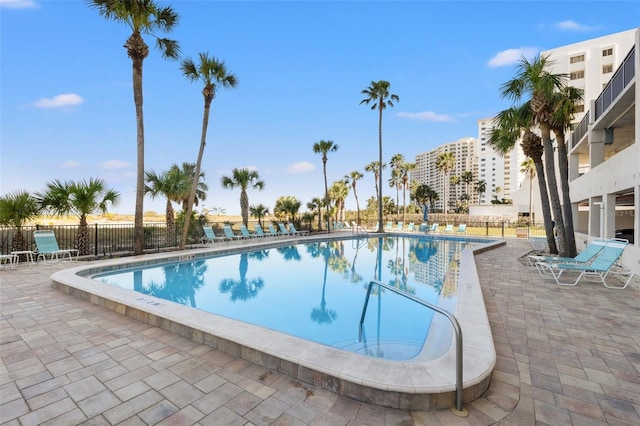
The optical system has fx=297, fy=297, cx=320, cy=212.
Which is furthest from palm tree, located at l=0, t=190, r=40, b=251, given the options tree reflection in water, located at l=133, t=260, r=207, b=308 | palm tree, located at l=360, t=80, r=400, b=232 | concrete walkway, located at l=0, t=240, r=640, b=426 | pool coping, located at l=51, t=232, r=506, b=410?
palm tree, located at l=360, t=80, r=400, b=232

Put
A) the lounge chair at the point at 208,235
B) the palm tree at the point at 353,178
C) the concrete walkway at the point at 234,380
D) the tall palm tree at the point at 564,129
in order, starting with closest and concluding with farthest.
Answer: the concrete walkway at the point at 234,380 < the tall palm tree at the point at 564,129 < the lounge chair at the point at 208,235 < the palm tree at the point at 353,178

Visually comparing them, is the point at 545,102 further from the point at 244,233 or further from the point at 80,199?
the point at 80,199

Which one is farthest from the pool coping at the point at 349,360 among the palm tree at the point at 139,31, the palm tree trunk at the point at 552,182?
the palm tree trunk at the point at 552,182

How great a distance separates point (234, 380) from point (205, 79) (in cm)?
1273

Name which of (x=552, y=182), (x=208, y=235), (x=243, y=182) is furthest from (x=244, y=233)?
(x=552, y=182)

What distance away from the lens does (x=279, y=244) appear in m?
15.0

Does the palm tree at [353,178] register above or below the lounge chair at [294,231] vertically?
above

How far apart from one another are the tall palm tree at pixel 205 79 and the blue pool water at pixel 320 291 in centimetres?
283

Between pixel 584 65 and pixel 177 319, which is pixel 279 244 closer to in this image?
pixel 177 319

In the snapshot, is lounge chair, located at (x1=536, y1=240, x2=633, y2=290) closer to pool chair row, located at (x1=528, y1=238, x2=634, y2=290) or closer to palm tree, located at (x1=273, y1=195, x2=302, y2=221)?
pool chair row, located at (x1=528, y1=238, x2=634, y2=290)

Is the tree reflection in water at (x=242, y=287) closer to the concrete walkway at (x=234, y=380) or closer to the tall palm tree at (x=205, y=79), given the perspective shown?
the concrete walkway at (x=234, y=380)

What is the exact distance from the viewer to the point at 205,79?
1241 cm

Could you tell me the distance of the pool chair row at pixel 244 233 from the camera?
15139 millimetres

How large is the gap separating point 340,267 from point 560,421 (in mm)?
8305
